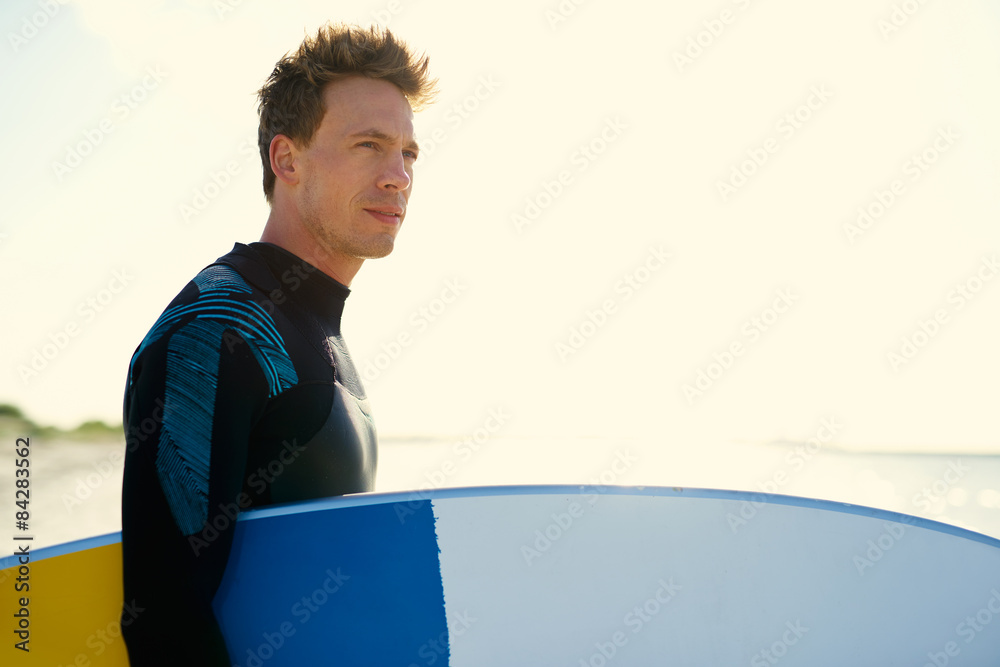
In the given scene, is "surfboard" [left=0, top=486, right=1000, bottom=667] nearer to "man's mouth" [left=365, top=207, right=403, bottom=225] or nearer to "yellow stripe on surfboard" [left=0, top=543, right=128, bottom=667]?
"yellow stripe on surfboard" [left=0, top=543, right=128, bottom=667]

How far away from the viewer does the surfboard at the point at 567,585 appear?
1.04m

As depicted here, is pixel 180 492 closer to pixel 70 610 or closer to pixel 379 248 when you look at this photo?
pixel 70 610

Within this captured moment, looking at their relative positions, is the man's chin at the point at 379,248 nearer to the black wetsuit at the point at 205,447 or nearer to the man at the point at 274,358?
the man at the point at 274,358

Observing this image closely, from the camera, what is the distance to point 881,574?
119 centimetres

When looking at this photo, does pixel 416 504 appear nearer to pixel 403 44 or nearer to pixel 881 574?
pixel 881 574

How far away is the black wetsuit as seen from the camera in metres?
0.85

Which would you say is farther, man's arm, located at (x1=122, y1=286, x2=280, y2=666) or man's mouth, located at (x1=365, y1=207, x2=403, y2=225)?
man's mouth, located at (x1=365, y1=207, x2=403, y2=225)

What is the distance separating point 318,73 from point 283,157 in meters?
0.19

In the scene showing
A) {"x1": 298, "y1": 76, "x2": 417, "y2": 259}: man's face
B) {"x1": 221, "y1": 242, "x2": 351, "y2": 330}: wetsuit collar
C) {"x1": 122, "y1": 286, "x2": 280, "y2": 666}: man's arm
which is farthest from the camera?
{"x1": 298, "y1": 76, "x2": 417, "y2": 259}: man's face

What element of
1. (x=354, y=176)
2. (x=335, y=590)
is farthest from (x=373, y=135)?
(x=335, y=590)

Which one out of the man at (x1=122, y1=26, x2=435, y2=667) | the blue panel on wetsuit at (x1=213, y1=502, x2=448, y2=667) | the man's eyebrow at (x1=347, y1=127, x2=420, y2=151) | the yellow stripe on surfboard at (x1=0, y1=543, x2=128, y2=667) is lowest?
the yellow stripe on surfboard at (x1=0, y1=543, x2=128, y2=667)

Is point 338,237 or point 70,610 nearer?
point 70,610

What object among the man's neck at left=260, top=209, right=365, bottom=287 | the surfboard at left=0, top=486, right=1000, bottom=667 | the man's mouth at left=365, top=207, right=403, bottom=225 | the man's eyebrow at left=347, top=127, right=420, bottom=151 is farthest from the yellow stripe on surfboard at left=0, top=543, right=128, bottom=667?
the man's eyebrow at left=347, top=127, right=420, bottom=151

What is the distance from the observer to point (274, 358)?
1.02m
